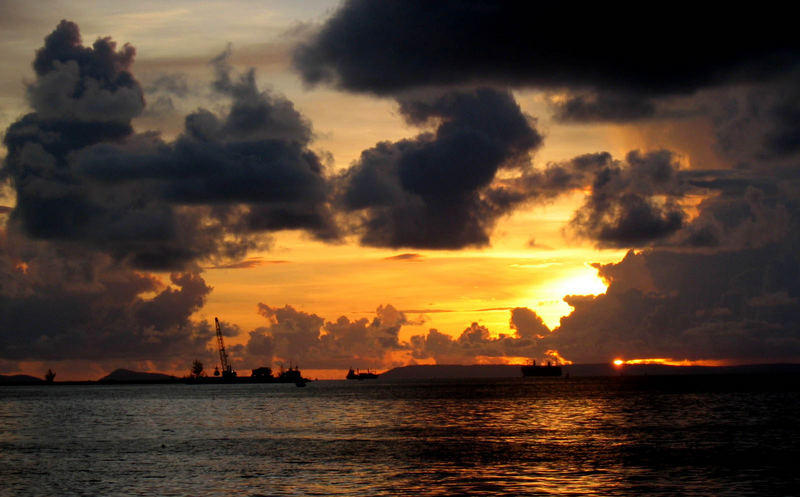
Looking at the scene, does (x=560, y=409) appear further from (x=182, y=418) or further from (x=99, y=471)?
(x=99, y=471)

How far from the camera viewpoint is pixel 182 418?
182 meters

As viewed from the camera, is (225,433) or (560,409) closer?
(225,433)

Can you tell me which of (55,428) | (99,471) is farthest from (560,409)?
(99,471)

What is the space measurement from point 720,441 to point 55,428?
113214 mm

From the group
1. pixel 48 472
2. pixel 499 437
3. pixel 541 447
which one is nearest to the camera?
pixel 48 472

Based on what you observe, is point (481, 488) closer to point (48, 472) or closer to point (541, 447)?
point (541, 447)

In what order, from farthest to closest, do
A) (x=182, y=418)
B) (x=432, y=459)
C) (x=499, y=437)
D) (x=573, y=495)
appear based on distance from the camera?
(x=182, y=418), (x=499, y=437), (x=432, y=459), (x=573, y=495)

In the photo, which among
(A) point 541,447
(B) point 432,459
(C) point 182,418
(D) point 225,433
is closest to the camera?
(B) point 432,459

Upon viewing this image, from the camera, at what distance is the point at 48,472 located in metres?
84.5

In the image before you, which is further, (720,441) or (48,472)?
(720,441)

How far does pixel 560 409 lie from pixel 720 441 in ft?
287

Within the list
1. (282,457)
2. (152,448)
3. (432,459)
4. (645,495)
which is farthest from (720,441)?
(152,448)

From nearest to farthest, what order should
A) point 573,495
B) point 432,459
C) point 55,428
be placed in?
point 573,495 < point 432,459 < point 55,428

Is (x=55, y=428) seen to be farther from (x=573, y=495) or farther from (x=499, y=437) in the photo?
(x=573, y=495)
